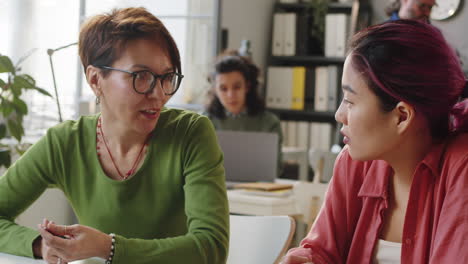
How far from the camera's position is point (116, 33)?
1.47 m

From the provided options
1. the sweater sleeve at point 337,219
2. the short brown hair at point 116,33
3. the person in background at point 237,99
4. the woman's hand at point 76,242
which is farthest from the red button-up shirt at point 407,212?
the person in background at point 237,99

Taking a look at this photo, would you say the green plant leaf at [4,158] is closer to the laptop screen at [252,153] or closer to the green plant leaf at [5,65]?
the green plant leaf at [5,65]

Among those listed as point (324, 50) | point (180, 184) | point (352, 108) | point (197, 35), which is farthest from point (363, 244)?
point (324, 50)

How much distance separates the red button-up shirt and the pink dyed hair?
9 cm

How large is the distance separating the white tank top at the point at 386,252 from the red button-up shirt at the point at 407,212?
0.02m

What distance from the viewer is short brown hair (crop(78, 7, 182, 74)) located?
1.47m

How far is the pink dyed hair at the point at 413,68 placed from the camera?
1.16 m

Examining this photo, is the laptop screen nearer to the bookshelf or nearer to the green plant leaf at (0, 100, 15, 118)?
the green plant leaf at (0, 100, 15, 118)

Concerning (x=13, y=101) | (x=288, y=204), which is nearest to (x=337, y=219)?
(x=288, y=204)

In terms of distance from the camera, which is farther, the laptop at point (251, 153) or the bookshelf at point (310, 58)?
the bookshelf at point (310, 58)

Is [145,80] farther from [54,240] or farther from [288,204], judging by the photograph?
[288,204]

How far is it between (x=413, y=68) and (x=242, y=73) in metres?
2.44

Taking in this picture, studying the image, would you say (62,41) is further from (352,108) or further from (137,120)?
(352,108)

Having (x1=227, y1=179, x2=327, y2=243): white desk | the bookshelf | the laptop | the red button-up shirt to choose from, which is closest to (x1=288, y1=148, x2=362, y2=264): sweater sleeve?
the red button-up shirt
